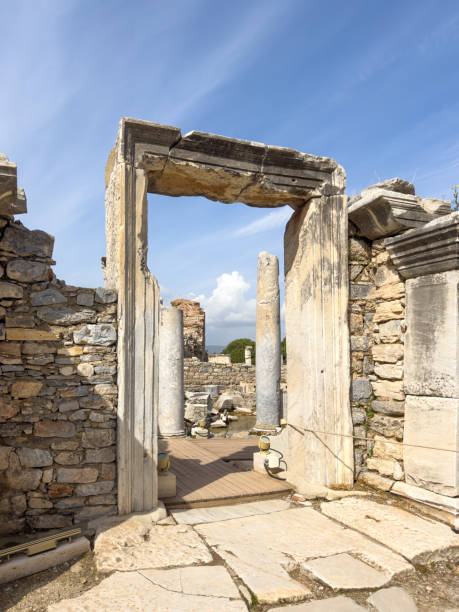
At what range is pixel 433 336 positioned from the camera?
Result: 4.34 metres

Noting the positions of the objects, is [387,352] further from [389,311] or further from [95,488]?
[95,488]

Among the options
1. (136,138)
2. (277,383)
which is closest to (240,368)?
(277,383)

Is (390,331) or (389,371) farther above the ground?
(390,331)

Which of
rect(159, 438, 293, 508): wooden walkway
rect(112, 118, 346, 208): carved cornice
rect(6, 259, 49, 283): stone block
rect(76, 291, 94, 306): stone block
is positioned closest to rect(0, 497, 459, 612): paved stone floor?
rect(159, 438, 293, 508): wooden walkway

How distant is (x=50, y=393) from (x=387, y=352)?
11.3ft

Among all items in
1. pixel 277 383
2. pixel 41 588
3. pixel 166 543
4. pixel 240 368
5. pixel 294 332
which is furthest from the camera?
pixel 240 368

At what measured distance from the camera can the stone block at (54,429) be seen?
3932 millimetres

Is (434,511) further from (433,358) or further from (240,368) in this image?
(240,368)

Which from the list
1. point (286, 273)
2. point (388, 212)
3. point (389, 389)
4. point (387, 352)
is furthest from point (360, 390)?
point (388, 212)

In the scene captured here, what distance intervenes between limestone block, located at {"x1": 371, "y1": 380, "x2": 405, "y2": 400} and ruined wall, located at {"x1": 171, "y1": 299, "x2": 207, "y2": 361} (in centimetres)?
1550

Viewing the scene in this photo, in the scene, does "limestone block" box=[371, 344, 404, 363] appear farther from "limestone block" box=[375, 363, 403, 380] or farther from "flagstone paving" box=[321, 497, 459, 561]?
"flagstone paving" box=[321, 497, 459, 561]

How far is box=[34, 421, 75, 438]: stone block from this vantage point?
12.9 ft

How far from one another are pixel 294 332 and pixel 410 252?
62.0 inches

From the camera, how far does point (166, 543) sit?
3.58 meters
